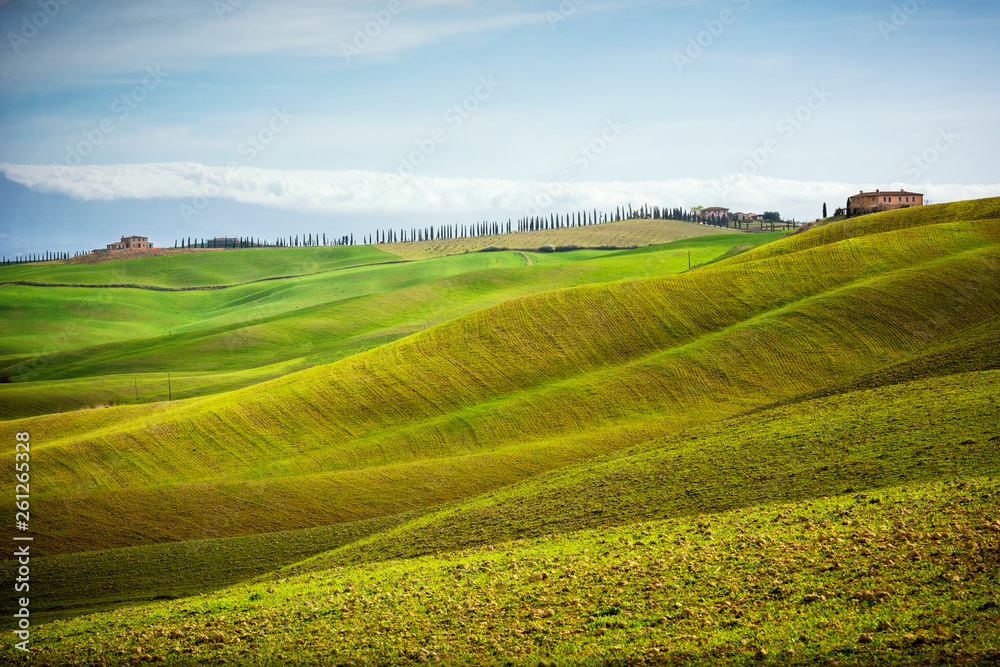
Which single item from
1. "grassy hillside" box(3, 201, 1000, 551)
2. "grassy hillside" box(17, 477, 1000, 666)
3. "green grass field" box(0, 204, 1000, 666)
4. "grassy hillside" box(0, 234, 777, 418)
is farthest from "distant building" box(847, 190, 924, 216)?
"grassy hillside" box(17, 477, 1000, 666)

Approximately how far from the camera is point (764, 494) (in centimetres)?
3269

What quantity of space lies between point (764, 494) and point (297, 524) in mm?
28172

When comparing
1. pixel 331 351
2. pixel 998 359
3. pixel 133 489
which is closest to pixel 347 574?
pixel 133 489

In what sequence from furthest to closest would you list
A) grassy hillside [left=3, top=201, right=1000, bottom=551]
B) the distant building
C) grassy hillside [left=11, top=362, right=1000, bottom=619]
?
the distant building
grassy hillside [left=3, top=201, right=1000, bottom=551]
grassy hillside [left=11, top=362, right=1000, bottom=619]

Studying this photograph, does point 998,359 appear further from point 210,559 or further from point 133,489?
point 133,489

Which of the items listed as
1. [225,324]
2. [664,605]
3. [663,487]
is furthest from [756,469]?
[225,324]

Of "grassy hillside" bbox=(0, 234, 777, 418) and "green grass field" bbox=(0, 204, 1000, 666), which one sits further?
"grassy hillside" bbox=(0, 234, 777, 418)

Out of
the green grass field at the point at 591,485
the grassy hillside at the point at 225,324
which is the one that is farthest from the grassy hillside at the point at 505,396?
the grassy hillside at the point at 225,324

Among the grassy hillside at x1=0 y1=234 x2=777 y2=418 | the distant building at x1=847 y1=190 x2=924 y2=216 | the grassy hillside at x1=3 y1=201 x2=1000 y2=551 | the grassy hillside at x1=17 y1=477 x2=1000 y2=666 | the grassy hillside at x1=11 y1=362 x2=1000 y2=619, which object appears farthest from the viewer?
the distant building at x1=847 y1=190 x2=924 y2=216

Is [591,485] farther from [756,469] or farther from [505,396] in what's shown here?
[505,396]

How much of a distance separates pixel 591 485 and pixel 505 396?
79.4 feet

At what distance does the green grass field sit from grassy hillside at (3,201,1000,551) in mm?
276

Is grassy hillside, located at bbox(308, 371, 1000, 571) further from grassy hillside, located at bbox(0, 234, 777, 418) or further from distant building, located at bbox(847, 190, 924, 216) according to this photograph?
distant building, located at bbox(847, 190, 924, 216)

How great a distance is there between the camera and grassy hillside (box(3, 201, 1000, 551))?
5069 centimetres
